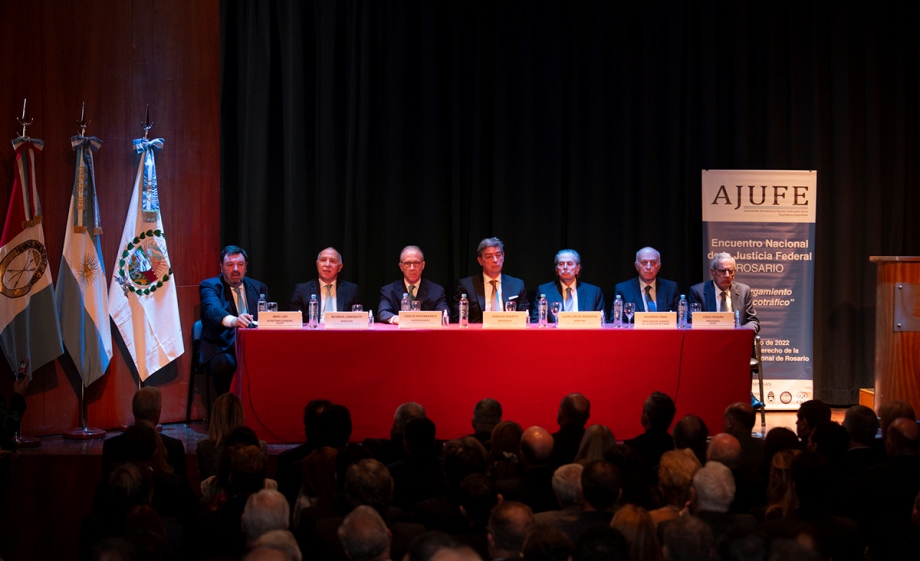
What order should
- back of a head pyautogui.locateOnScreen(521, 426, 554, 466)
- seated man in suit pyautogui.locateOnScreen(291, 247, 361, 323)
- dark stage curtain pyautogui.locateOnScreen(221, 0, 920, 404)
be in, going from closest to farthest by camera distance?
back of a head pyautogui.locateOnScreen(521, 426, 554, 466)
seated man in suit pyautogui.locateOnScreen(291, 247, 361, 323)
dark stage curtain pyautogui.locateOnScreen(221, 0, 920, 404)

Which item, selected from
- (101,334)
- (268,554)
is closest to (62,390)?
(101,334)

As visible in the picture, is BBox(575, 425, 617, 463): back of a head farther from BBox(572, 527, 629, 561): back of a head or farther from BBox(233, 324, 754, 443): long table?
BBox(233, 324, 754, 443): long table

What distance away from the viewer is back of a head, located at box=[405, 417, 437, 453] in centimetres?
347

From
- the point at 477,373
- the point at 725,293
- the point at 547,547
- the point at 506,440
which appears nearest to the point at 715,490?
the point at 547,547

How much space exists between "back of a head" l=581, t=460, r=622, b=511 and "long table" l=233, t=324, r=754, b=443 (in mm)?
2679

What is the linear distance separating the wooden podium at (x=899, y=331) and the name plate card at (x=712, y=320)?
60.0 inches

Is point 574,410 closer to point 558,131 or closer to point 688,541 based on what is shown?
point 688,541

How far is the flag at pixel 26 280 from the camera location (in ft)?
18.9

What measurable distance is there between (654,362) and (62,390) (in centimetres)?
411

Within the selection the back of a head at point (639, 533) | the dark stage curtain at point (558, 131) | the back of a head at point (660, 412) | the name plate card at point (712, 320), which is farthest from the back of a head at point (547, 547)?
the dark stage curtain at point (558, 131)

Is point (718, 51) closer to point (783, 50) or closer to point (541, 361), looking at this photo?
point (783, 50)

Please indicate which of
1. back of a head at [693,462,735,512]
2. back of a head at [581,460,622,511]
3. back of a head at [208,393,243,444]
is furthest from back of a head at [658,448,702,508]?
back of a head at [208,393,243,444]

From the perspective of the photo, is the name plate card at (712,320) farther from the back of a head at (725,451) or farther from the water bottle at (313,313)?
the water bottle at (313,313)

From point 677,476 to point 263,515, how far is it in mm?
1429
